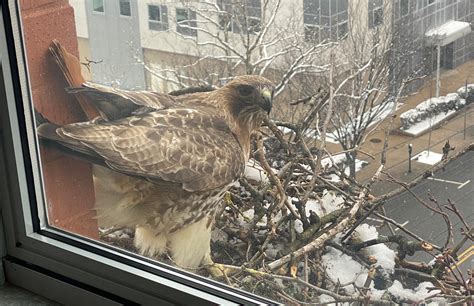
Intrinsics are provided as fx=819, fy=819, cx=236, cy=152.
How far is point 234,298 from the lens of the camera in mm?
1439

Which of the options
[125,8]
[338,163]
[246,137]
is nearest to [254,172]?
[246,137]

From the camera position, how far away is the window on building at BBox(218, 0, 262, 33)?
1.36m

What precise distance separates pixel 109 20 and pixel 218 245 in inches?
18.2

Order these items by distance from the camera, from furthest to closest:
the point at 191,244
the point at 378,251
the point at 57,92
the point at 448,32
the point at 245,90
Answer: the point at 57,92
the point at 191,244
the point at 245,90
the point at 378,251
the point at 448,32

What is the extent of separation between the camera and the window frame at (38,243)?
151 cm

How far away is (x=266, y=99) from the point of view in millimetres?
1385

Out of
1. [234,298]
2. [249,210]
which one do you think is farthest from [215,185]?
[234,298]

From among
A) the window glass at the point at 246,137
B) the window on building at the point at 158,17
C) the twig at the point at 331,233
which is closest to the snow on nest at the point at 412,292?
the window glass at the point at 246,137

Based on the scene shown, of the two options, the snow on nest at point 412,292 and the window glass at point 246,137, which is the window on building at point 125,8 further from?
the snow on nest at point 412,292

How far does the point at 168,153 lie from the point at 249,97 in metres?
0.18

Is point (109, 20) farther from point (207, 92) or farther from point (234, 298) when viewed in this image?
point (234, 298)

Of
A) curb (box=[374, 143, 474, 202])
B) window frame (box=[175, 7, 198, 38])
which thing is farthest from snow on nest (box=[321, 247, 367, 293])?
window frame (box=[175, 7, 198, 38])

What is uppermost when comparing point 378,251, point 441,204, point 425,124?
point 425,124

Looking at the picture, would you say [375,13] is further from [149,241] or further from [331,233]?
[149,241]
